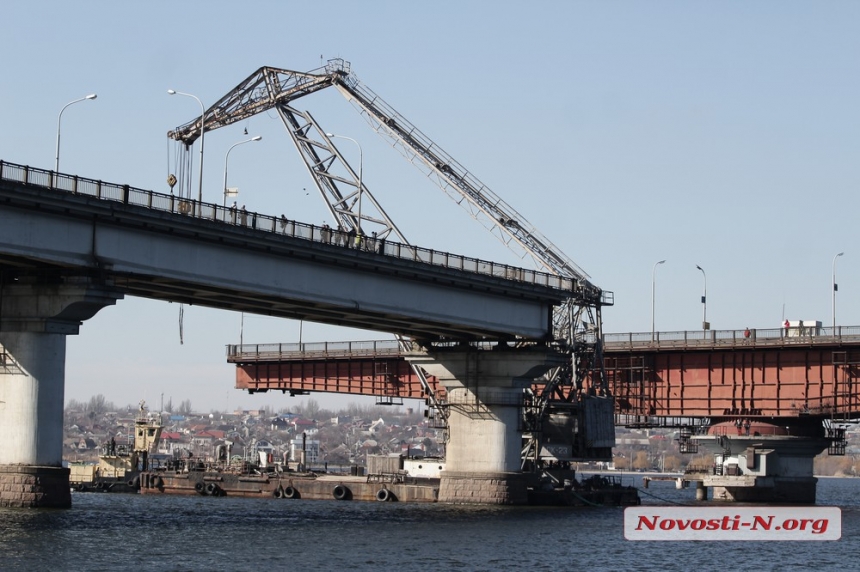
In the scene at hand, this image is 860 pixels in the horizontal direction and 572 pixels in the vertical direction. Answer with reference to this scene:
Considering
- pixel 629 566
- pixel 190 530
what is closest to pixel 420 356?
pixel 190 530

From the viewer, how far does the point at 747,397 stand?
126 metres

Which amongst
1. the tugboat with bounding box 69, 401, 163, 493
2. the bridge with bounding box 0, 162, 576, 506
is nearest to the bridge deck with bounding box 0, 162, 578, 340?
the bridge with bounding box 0, 162, 576, 506

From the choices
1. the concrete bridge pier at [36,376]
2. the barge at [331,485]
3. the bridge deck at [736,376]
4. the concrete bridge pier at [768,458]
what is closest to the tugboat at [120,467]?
A: the barge at [331,485]

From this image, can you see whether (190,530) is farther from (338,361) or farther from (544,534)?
(338,361)

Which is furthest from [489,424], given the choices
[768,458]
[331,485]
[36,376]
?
[36,376]

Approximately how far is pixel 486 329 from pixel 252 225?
951 inches

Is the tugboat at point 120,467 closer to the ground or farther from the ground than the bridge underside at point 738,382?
closer to the ground

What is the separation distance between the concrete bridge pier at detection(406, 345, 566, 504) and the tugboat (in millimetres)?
40211

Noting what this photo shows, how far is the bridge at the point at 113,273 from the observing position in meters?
78.1

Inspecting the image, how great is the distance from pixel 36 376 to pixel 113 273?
6.92m

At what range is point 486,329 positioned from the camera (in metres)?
107

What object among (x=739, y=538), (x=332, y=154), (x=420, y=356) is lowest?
(x=739, y=538)

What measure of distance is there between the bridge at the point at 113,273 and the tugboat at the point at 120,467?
45.9 metres

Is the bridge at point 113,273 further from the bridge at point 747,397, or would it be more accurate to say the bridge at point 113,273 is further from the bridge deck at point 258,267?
the bridge at point 747,397
